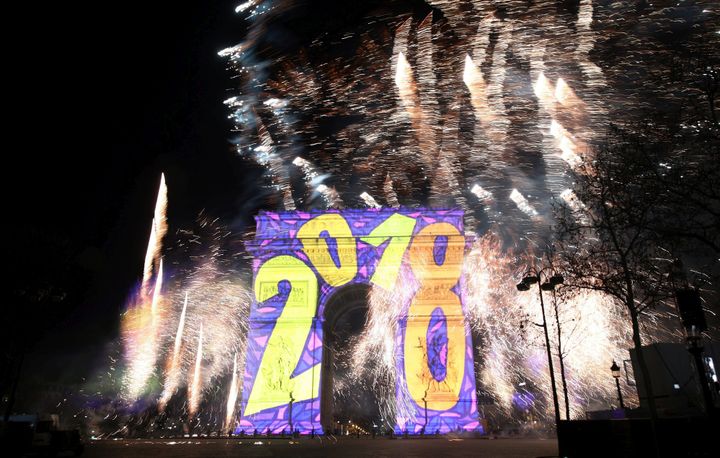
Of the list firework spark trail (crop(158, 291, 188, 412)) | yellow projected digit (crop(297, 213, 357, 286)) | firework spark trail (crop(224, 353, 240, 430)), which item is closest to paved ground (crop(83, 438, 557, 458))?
firework spark trail (crop(158, 291, 188, 412))

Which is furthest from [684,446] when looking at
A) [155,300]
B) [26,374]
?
[26,374]

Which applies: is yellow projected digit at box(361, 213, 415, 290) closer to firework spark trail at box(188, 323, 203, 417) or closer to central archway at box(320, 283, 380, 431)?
central archway at box(320, 283, 380, 431)

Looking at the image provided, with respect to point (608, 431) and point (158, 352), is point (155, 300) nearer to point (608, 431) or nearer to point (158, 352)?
point (158, 352)

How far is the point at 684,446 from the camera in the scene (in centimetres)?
774

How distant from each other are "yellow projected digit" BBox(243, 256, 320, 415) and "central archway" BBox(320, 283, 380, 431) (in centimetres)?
121

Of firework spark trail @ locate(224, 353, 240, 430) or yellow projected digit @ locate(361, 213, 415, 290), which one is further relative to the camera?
firework spark trail @ locate(224, 353, 240, 430)

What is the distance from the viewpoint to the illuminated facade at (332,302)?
2758cm

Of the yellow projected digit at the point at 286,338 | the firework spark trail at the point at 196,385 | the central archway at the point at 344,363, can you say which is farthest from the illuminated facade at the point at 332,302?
the firework spark trail at the point at 196,385

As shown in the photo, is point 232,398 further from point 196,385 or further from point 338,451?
point 338,451

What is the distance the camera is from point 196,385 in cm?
3444

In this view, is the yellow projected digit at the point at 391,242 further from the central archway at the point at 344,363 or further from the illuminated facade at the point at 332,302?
the central archway at the point at 344,363

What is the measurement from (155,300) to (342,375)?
88.9ft

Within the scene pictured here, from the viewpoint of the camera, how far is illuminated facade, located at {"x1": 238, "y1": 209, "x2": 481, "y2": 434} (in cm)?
2758

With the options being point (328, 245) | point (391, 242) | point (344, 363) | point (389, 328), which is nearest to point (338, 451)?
point (391, 242)
